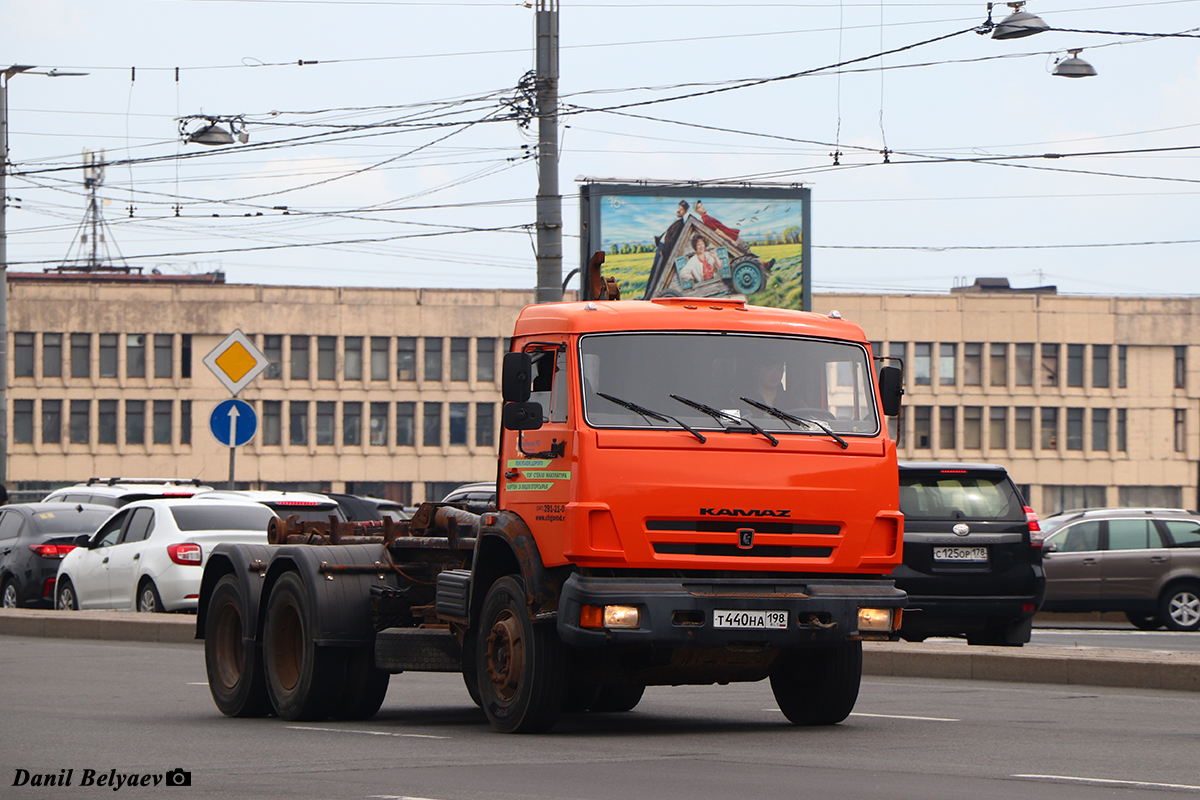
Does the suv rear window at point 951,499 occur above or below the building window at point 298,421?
above

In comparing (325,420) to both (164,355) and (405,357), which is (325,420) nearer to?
(405,357)

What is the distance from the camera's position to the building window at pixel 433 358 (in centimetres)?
9212

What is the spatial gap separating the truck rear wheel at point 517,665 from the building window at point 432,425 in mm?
81787

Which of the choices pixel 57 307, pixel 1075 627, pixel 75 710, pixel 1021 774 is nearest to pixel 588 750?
pixel 1021 774

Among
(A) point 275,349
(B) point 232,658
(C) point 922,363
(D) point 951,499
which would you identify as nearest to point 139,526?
(B) point 232,658

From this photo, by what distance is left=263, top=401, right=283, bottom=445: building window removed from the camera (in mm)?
90188

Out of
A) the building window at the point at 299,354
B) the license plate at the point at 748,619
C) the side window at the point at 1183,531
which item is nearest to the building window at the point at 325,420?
the building window at the point at 299,354

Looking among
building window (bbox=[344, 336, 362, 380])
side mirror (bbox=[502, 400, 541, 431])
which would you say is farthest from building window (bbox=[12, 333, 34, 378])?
side mirror (bbox=[502, 400, 541, 431])

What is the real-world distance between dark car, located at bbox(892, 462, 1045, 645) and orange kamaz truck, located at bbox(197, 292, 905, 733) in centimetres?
569

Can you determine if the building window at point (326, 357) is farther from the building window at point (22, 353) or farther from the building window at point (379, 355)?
the building window at point (22, 353)

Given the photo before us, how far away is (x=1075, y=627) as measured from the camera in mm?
26578

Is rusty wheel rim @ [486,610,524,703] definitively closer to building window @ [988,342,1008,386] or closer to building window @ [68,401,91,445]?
building window @ [68,401,91,445]

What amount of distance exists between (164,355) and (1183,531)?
69348 mm

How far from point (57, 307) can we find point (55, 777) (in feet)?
269
